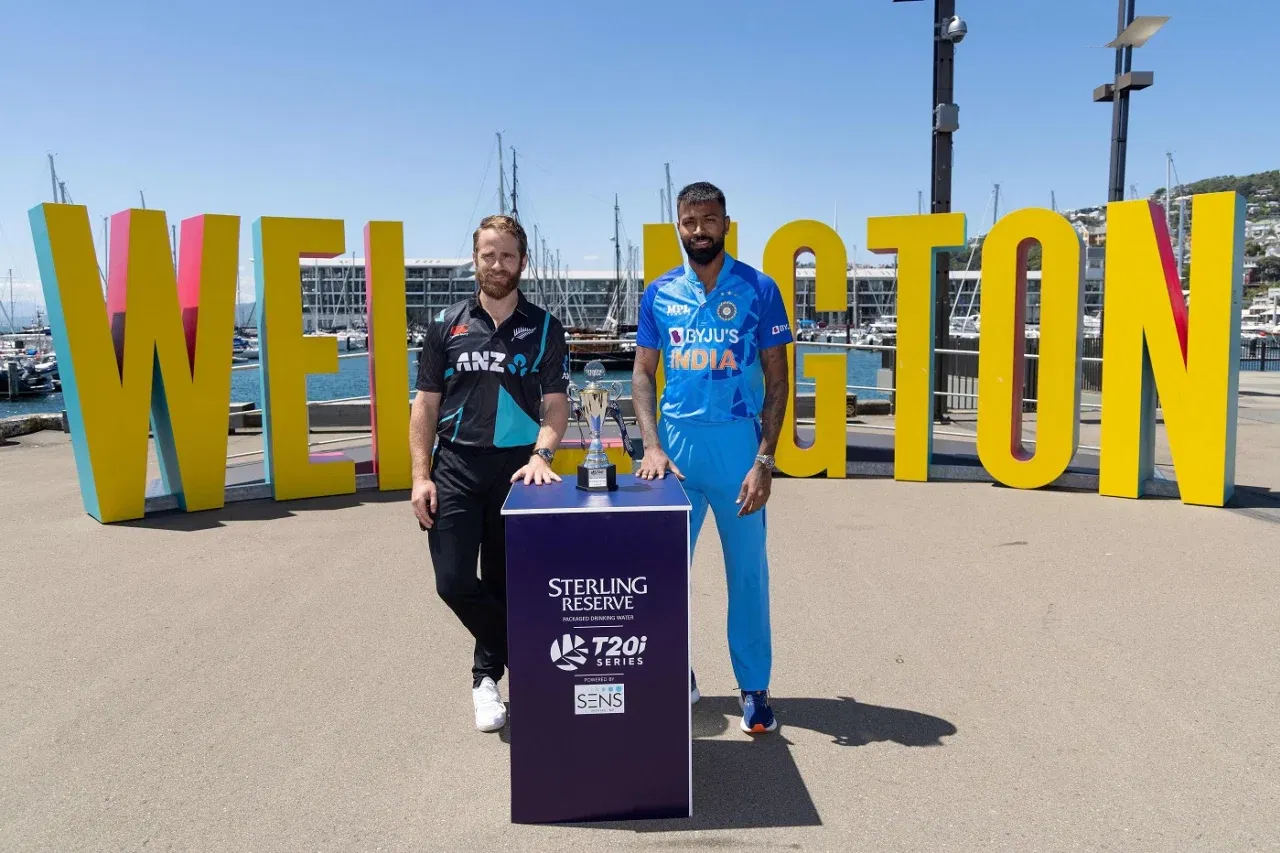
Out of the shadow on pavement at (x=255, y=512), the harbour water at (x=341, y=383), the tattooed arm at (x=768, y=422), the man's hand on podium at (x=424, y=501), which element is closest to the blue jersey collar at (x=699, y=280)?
the tattooed arm at (x=768, y=422)

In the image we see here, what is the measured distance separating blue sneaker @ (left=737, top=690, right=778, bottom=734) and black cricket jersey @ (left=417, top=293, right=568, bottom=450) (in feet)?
4.50

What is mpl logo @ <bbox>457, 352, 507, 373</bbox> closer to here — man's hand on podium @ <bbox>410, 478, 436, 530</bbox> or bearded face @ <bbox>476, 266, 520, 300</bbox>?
bearded face @ <bbox>476, 266, 520, 300</bbox>

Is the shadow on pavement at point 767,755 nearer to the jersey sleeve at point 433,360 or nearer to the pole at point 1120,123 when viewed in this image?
the jersey sleeve at point 433,360

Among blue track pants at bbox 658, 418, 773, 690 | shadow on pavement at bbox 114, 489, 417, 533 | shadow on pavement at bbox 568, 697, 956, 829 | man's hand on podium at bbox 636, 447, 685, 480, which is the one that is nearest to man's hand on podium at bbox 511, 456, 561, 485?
man's hand on podium at bbox 636, 447, 685, 480

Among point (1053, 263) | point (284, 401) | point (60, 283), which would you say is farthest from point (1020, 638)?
point (60, 283)

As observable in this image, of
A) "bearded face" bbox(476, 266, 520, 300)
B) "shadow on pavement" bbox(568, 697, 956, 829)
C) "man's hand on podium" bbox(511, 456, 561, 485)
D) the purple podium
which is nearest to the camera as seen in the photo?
the purple podium

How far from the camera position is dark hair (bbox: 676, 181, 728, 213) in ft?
12.3

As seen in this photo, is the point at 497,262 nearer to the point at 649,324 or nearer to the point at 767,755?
the point at 649,324

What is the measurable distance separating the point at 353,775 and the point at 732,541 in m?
1.67

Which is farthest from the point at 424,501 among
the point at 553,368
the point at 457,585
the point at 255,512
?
the point at 255,512

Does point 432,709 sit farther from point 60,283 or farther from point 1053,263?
point 1053,263

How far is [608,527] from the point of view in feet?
10.0

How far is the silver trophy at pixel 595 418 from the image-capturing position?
3311 mm

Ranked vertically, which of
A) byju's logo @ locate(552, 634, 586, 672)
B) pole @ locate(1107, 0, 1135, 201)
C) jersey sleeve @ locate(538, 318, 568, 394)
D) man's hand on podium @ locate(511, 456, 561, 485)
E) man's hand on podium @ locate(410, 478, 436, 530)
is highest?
pole @ locate(1107, 0, 1135, 201)
